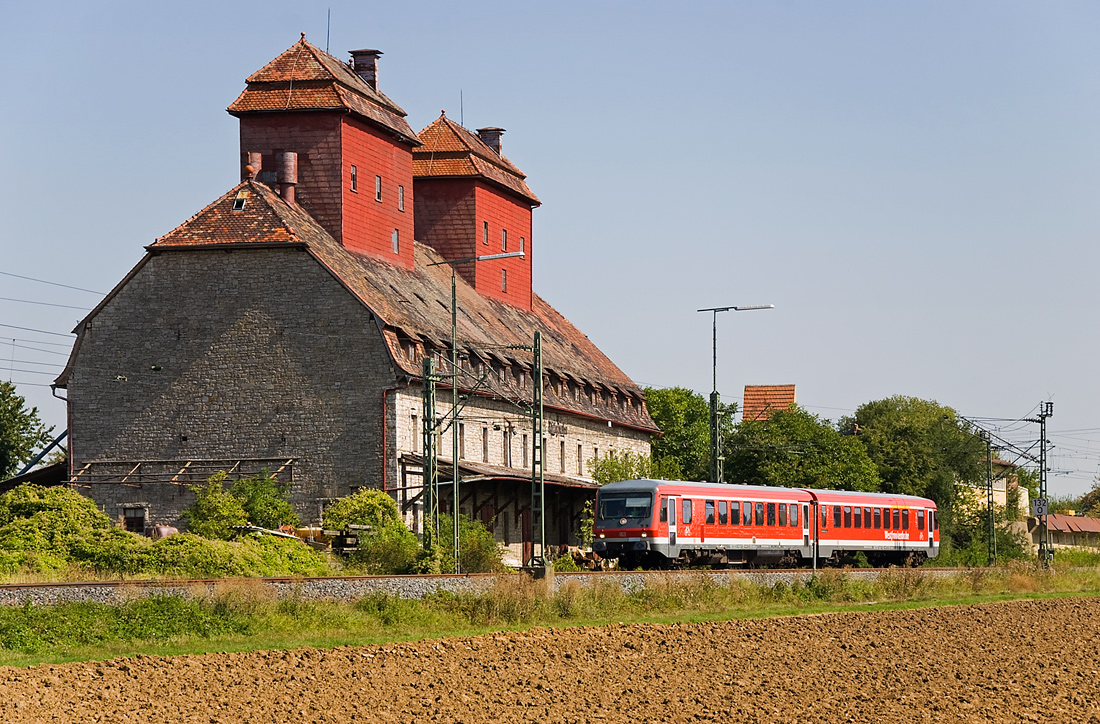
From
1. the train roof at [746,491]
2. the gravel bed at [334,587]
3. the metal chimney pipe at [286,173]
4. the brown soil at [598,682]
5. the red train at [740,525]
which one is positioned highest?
the metal chimney pipe at [286,173]

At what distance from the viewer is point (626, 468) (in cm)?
6531

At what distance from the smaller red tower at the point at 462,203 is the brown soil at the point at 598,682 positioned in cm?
3944

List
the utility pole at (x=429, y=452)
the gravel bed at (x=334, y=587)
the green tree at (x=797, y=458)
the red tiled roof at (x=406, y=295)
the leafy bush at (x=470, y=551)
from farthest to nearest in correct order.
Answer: the green tree at (x=797, y=458), the red tiled roof at (x=406, y=295), the leafy bush at (x=470, y=551), the utility pole at (x=429, y=452), the gravel bed at (x=334, y=587)

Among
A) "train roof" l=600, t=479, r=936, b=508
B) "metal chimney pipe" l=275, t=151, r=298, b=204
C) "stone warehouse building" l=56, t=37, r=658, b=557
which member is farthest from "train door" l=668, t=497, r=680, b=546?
"metal chimney pipe" l=275, t=151, r=298, b=204

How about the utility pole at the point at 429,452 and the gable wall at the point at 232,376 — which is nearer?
the utility pole at the point at 429,452

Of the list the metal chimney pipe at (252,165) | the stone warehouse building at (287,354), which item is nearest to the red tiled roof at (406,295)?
the stone warehouse building at (287,354)

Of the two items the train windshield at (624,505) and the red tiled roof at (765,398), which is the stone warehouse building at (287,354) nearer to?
the train windshield at (624,505)

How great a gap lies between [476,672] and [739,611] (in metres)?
15.7

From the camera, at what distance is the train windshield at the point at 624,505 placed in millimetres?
46188

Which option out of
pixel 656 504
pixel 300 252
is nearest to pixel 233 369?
pixel 300 252

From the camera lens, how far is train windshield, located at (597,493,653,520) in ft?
152

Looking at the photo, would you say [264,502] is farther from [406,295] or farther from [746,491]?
[746,491]

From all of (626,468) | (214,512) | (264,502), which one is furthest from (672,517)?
(626,468)

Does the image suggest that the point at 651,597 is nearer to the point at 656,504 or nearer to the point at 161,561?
the point at 656,504
